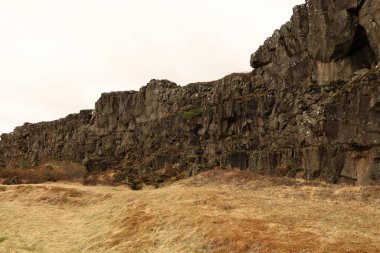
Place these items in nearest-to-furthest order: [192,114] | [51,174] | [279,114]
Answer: [279,114], [192,114], [51,174]

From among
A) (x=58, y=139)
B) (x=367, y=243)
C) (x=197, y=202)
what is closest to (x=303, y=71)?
(x=197, y=202)

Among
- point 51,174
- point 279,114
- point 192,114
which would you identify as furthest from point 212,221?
point 51,174

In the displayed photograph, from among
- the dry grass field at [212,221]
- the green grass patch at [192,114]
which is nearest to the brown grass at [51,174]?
the green grass patch at [192,114]

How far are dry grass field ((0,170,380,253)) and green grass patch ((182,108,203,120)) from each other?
16750 mm

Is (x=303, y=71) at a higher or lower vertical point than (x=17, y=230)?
higher

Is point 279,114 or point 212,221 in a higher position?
point 279,114

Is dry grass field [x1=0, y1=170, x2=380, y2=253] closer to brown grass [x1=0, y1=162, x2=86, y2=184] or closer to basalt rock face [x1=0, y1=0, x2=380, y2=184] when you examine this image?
basalt rock face [x1=0, y1=0, x2=380, y2=184]

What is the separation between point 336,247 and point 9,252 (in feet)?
68.3

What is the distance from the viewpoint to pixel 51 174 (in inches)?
2766

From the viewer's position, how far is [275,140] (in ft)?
157

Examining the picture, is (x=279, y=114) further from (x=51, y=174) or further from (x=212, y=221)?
(x=51, y=174)

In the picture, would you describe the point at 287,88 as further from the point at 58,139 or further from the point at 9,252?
the point at 58,139

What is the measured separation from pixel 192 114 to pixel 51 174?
26.7 m

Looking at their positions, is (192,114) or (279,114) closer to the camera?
(279,114)
